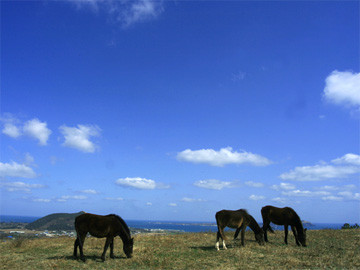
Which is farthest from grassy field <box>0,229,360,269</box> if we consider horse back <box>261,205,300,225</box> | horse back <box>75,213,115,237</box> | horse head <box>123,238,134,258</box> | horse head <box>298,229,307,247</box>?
horse back <box>261,205,300,225</box>

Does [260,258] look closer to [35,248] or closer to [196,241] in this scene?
[196,241]

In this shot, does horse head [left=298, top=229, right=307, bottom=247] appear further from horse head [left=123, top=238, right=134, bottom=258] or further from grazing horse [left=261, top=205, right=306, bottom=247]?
horse head [left=123, top=238, right=134, bottom=258]

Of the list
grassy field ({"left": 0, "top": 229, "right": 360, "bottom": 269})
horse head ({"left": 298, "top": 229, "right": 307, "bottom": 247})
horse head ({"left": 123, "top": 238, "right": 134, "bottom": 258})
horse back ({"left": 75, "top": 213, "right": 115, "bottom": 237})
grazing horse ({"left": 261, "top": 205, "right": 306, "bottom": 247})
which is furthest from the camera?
grazing horse ({"left": 261, "top": 205, "right": 306, "bottom": 247})

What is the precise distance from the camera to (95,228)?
1317cm

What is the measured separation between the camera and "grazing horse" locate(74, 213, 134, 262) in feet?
43.2

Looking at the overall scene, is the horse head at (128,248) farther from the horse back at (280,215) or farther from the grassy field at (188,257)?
the horse back at (280,215)

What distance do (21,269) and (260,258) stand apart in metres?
12.1

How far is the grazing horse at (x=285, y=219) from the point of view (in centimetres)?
1767

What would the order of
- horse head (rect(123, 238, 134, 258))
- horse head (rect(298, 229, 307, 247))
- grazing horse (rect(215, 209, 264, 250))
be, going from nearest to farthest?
horse head (rect(123, 238, 134, 258))
grazing horse (rect(215, 209, 264, 250))
horse head (rect(298, 229, 307, 247))

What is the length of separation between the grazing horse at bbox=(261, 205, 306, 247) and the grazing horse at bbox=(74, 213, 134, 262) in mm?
11002

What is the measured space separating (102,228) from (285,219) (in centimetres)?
1325

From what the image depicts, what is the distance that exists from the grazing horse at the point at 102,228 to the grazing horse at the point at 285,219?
11002 mm

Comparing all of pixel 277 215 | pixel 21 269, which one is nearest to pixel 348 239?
pixel 277 215

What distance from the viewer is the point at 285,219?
1827 centimetres
